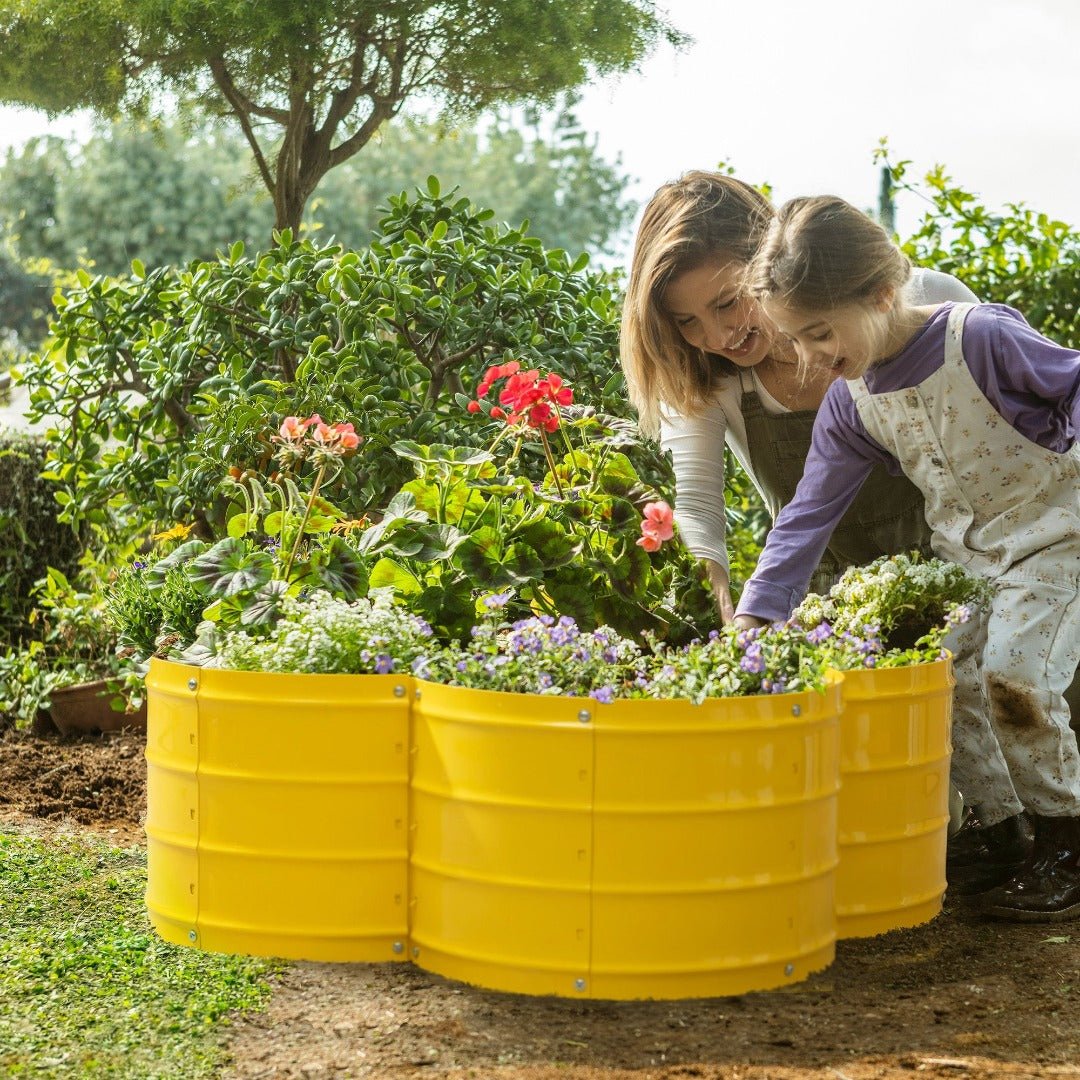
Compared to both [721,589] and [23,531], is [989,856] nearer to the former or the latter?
[721,589]

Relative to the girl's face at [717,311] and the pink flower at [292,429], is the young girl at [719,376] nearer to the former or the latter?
the girl's face at [717,311]

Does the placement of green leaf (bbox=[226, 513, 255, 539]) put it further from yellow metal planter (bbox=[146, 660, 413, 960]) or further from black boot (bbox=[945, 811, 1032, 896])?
black boot (bbox=[945, 811, 1032, 896])

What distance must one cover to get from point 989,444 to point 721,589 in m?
0.55

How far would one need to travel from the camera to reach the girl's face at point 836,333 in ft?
6.92

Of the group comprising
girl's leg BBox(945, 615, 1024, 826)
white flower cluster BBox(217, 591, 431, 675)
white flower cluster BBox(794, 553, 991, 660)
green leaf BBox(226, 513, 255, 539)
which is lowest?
girl's leg BBox(945, 615, 1024, 826)

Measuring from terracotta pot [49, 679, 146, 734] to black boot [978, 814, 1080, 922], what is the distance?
8.37 feet

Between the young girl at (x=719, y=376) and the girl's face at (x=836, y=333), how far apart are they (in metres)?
0.11

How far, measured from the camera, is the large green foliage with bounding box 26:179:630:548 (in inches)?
114

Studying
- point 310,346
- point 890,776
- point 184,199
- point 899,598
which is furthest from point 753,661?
point 184,199

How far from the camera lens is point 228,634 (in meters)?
2.03

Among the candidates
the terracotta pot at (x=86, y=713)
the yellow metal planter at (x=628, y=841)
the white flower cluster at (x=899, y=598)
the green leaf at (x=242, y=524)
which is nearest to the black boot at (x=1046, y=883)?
the white flower cluster at (x=899, y=598)

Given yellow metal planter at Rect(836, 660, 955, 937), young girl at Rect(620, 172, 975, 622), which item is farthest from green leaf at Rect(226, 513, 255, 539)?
yellow metal planter at Rect(836, 660, 955, 937)

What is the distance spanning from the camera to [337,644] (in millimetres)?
1920

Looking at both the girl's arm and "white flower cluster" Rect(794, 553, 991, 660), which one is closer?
"white flower cluster" Rect(794, 553, 991, 660)
